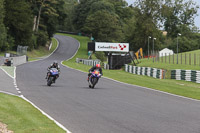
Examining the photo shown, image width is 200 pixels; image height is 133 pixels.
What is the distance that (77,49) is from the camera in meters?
112

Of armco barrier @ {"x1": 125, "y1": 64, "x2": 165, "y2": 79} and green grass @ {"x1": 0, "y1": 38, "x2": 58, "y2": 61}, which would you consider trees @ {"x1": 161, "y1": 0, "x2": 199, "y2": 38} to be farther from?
armco barrier @ {"x1": 125, "y1": 64, "x2": 165, "y2": 79}

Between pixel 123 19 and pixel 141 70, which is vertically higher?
pixel 123 19

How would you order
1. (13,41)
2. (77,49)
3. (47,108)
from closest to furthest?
(47,108) < (13,41) < (77,49)

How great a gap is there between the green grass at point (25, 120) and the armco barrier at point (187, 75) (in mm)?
21879

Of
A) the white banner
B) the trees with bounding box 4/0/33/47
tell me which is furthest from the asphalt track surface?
the trees with bounding box 4/0/33/47

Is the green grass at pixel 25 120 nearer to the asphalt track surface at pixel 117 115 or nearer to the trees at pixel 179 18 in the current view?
the asphalt track surface at pixel 117 115

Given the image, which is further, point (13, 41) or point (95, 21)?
point (95, 21)

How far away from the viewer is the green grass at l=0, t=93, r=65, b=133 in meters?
8.98

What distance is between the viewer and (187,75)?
33656 millimetres

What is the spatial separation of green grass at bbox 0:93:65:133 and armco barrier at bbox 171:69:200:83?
21.9m

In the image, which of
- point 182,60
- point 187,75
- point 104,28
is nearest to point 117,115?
point 187,75

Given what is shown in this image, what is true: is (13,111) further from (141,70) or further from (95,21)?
(95,21)

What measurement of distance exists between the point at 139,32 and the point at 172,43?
→ 2745cm

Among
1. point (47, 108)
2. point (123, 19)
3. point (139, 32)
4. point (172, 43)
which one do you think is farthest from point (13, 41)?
point (123, 19)
